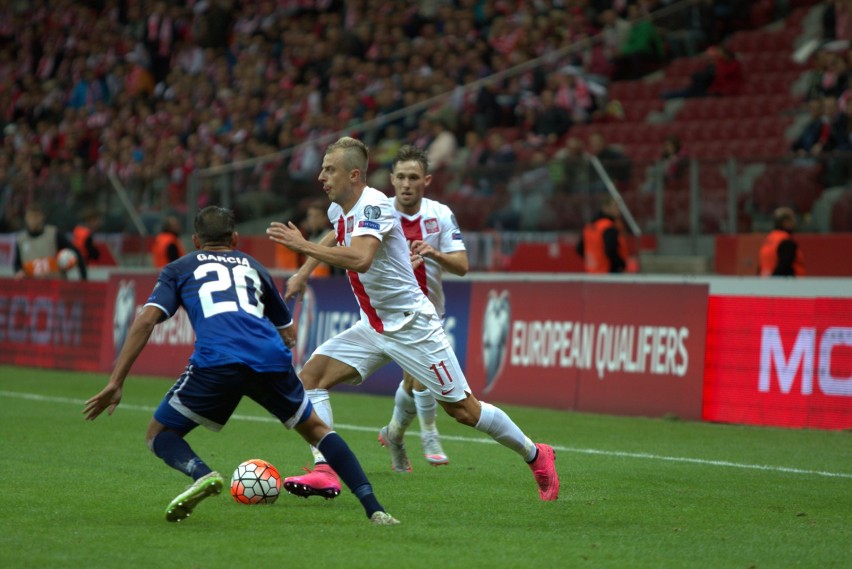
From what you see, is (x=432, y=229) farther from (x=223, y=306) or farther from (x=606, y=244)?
(x=606, y=244)

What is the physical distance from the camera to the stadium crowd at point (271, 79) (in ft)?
74.1

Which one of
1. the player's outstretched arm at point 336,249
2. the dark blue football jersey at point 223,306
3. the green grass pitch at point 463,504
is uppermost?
the player's outstretched arm at point 336,249

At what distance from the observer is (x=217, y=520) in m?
7.58

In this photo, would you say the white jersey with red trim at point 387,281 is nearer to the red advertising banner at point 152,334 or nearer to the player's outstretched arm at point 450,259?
the player's outstretched arm at point 450,259

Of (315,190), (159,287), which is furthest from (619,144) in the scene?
(159,287)

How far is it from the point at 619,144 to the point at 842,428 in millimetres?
10164

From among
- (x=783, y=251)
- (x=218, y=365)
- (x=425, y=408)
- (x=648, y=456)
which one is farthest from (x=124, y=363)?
(x=783, y=251)

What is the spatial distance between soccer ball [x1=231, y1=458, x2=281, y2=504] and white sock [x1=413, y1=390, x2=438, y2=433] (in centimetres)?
224

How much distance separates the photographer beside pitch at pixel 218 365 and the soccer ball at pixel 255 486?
748 millimetres

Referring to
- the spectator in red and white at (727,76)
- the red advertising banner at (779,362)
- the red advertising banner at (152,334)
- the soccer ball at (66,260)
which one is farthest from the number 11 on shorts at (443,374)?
the spectator in red and white at (727,76)

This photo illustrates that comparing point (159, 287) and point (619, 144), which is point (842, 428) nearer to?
point (159, 287)

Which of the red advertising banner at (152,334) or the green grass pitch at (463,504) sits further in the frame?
the red advertising banner at (152,334)

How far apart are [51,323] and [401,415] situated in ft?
38.3

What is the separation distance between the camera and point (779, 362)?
13.3 meters
